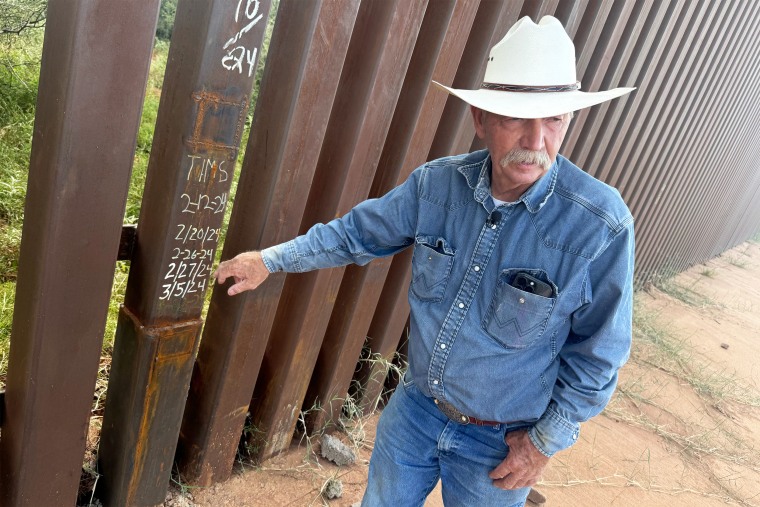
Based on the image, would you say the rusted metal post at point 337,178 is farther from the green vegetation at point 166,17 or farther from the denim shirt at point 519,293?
the green vegetation at point 166,17

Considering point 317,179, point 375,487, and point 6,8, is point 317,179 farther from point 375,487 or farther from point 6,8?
point 6,8

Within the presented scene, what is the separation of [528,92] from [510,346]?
747 millimetres

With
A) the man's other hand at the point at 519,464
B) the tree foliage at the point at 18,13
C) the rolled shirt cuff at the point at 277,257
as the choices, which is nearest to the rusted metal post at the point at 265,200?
the rolled shirt cuff at the point at 277,257

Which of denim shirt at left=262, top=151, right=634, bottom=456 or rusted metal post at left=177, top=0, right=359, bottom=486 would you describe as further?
rusted metal post at left=177, top=0, right=359, bottom=486

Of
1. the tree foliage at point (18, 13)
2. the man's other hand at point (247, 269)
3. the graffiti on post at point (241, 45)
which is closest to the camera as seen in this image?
the graffiti on post at point (241, 45)

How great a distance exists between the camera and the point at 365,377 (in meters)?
3.39

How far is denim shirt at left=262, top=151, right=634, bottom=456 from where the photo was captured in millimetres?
1668

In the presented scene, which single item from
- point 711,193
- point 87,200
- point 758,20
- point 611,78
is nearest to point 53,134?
point 87,200

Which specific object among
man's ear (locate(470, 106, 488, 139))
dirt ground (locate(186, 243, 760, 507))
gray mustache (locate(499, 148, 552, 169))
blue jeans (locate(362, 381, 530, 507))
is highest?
man's ear (locate(470, 106, 488, 139))

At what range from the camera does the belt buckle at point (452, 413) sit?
6.22ft

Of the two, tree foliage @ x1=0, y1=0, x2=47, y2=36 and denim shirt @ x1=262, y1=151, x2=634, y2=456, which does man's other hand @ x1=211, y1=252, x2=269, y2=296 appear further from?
tree foliage @ x1=0, y1=0, x2=47, y2=36

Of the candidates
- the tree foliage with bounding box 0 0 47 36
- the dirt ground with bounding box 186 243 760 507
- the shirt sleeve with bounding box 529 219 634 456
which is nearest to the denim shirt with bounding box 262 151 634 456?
the shirt sleeve with bounding box 529 219 634 456

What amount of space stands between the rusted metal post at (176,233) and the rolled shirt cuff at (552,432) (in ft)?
4.05

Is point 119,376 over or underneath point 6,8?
underneath
